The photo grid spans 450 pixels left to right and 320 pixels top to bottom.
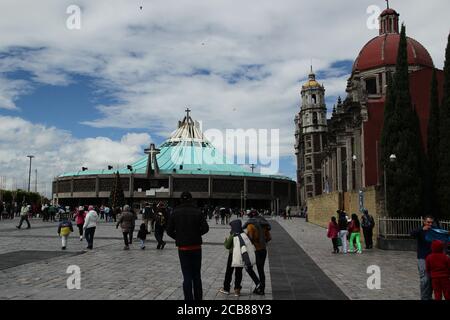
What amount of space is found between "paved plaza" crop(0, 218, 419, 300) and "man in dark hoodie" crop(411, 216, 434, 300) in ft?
5.02

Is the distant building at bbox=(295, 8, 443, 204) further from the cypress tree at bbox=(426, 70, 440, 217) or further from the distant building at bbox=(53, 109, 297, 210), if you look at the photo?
the distant building at bbox=(53, 109, 297, 210)

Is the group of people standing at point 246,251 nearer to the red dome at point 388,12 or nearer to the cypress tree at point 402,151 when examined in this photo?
the cypress tree at point 402,151

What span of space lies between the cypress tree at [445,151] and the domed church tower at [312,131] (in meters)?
68.6

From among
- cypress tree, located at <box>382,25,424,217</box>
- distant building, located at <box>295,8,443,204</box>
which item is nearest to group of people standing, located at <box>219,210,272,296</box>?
cypress tree, located at <box>382,25,424,217</box>

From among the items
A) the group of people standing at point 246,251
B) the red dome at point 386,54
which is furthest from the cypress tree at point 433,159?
the red dome at point 386,54

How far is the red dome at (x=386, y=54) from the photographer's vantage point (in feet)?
156

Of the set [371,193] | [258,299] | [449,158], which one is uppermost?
[449,158]

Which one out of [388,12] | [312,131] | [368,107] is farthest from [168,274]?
[312,131]

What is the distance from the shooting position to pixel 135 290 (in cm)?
909

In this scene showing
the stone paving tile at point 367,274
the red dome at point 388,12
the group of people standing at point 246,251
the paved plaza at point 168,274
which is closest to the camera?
the group of people standing at point 246,251
